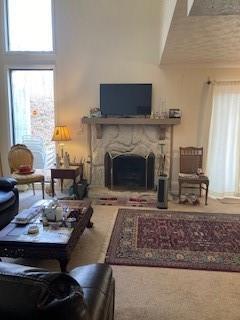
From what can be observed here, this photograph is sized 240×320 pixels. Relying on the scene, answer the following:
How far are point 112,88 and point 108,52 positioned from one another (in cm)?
66

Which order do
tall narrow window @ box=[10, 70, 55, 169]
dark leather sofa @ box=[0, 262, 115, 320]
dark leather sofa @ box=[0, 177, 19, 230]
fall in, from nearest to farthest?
dark leather sofa @ box=[0, 262, 115, 320] → dark leather sofa @ box=[0, 177, 19, 230] → tall narrow window @ box=[10, 70, 55, 169]

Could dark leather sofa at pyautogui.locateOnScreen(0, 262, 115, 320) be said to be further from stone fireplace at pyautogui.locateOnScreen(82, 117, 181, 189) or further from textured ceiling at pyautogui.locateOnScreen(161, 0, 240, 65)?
stone fireplace at pyautogui.locateOnScreen(82, 117, 181, 189)

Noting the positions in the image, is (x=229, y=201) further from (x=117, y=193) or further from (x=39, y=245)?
(x=39, y=245)

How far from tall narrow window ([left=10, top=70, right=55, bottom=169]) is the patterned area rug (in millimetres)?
2285

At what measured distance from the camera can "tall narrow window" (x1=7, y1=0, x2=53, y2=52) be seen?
18.4 ft

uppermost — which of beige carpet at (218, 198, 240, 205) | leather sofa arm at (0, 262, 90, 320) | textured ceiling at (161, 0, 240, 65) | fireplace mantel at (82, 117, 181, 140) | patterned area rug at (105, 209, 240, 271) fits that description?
textured ceiling at (161, 0, 240, 65)

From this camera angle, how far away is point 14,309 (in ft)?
3.19

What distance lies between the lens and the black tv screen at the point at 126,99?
17.8 feet

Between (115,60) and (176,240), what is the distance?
3432 millimetres

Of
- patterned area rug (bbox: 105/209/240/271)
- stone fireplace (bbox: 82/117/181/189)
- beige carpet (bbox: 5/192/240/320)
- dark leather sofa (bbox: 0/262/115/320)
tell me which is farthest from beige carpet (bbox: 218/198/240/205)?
dark leather sofa (bbox: 0/262/115/320)

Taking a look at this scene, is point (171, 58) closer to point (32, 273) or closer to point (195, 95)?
point (195, 95)

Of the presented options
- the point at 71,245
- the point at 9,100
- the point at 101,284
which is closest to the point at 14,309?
the point at 101,284

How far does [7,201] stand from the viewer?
3.75 m

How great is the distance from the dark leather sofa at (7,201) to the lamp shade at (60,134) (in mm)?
1430
